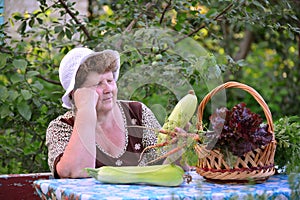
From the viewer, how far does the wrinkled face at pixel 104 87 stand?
2.28 m

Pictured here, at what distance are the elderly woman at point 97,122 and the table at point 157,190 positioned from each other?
19cm

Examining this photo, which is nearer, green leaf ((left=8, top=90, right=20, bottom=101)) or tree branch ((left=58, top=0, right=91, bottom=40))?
green leaf ((left=8, top=90, right=20, bottom=101))

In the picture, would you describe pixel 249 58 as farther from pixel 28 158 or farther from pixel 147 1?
pixel 28 158

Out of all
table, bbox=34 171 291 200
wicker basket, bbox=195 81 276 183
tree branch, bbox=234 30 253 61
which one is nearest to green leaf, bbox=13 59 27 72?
table, bbox=34 171 291 200

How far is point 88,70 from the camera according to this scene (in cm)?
228

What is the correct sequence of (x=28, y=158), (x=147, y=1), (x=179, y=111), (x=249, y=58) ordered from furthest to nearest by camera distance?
1. (x=249, y=58)
2. (x=147, y=1)
3. (x=28, y=158)
4. (x=179, y=111)

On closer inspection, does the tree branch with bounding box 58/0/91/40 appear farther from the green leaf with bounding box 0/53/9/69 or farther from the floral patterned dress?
the floral patterned dress

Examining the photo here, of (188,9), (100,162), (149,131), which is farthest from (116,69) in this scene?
(188,9)

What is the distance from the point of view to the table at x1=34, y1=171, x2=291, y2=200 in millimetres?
1861

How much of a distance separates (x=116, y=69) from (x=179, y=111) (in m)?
0.32

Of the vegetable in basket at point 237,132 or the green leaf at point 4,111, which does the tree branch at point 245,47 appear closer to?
the green leaf at point 4,111

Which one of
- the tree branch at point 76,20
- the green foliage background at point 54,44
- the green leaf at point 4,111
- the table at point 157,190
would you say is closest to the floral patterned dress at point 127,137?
the table at point 157,190

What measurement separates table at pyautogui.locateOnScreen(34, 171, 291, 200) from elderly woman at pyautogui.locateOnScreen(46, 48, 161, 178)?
0.64ft

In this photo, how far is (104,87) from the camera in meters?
2.32
